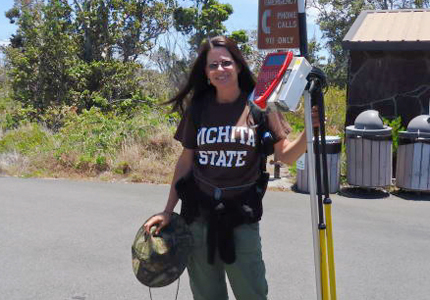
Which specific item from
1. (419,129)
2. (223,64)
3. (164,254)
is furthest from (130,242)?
(419,129)

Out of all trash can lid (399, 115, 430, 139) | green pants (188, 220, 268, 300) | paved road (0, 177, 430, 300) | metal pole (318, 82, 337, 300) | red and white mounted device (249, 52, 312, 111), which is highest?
red and white mounted device (249, 52, 312, 111)

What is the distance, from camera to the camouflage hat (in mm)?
2643

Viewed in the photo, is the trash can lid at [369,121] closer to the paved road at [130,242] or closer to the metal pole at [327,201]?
the paved road at [130,242]

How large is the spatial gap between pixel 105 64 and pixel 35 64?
1.84m

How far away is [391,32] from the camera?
8.10 meters

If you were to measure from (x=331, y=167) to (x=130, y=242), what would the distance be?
314 centimetres

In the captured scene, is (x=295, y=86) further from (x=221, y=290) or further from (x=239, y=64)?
(x=221, y=290)

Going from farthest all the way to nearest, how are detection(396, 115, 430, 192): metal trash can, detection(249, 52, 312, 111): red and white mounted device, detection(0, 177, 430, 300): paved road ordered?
1. detection(396, 115, 430, 192): metal trash can
2. detection(0, 177, 430, 300): paved road
3. detection(249, 52, 312, 111): red and white mounted device

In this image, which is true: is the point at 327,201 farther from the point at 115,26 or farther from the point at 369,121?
the point at 115,26

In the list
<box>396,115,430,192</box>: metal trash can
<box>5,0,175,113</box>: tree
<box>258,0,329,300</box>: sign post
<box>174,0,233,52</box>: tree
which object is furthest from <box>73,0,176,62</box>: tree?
<box>258,0,329,300</box>: sign post

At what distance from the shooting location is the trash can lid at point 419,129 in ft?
22.8

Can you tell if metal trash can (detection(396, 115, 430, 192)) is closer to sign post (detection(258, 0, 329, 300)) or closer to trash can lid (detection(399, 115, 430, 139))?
trash can lid (detection(399, 115, 430, 139))

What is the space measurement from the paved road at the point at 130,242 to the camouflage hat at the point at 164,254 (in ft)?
4.78

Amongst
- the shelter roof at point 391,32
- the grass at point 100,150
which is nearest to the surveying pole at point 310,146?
the grass at point 100,150
